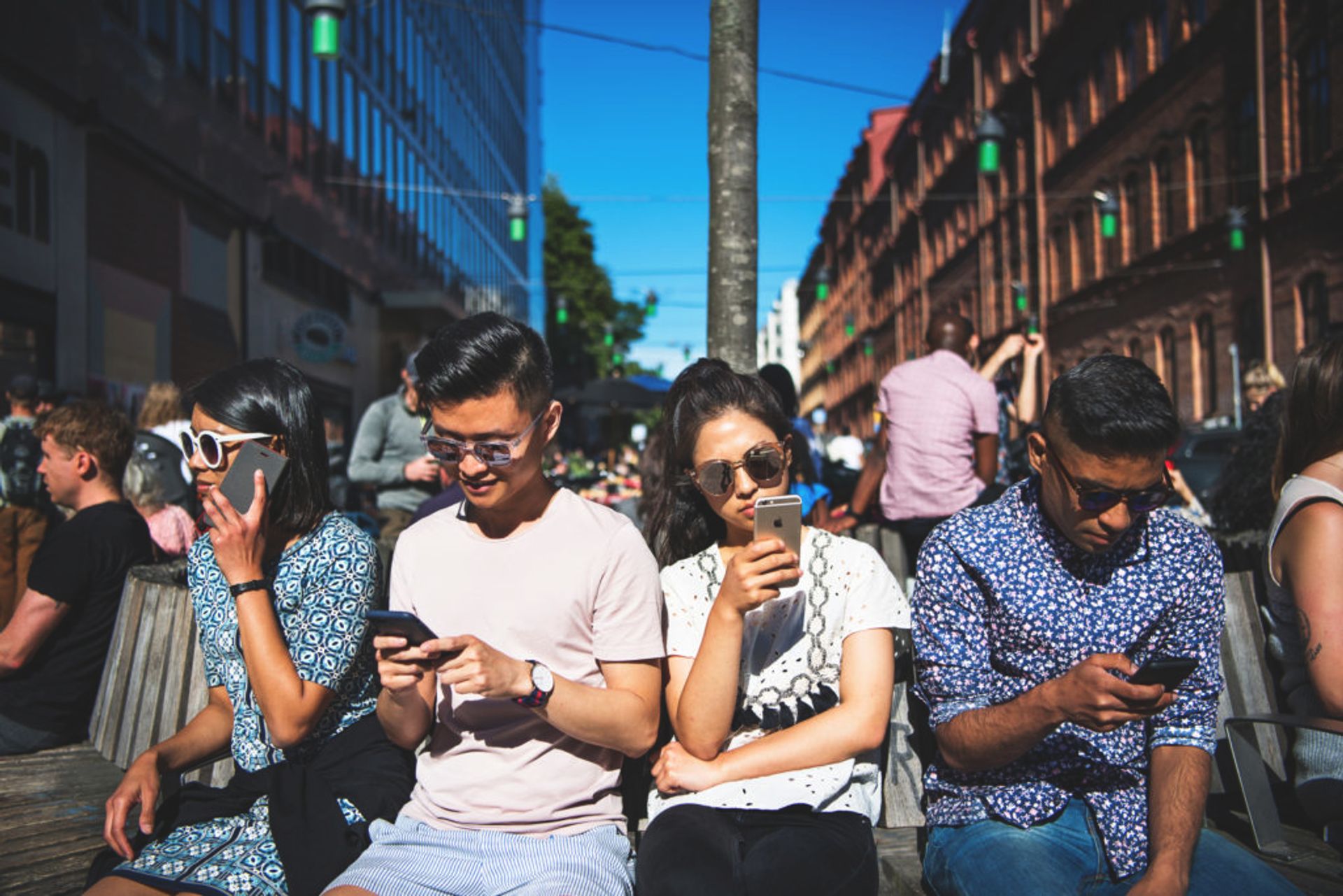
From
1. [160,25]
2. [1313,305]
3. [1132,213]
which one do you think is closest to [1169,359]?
[1132,213]

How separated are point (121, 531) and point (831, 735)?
2606 mm

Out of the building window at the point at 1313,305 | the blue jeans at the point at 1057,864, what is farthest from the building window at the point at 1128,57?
the blue jeans at the point at 1057,864

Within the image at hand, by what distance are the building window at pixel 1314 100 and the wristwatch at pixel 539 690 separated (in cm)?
2307

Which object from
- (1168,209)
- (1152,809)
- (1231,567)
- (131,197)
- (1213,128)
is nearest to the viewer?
(1152,809)

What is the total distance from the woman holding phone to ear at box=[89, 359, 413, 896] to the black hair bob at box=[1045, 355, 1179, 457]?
173 centimetres

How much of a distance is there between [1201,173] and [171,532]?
26150 millimetres

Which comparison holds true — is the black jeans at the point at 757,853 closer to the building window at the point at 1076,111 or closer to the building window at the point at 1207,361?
the building window at the point at 1207,361

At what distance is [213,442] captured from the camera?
2566 mm

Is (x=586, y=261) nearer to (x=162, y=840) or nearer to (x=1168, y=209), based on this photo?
(x=1168, y=209)

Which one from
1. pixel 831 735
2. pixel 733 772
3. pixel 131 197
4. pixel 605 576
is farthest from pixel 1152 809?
pixel 131 197

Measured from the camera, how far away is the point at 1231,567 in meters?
4.27

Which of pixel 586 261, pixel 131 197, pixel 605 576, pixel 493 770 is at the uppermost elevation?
pixel 586 261

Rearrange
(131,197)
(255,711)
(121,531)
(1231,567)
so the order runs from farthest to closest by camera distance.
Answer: (131,197) < (1231,567) < (121,531) < (255,711)

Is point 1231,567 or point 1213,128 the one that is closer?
point 1231,567
